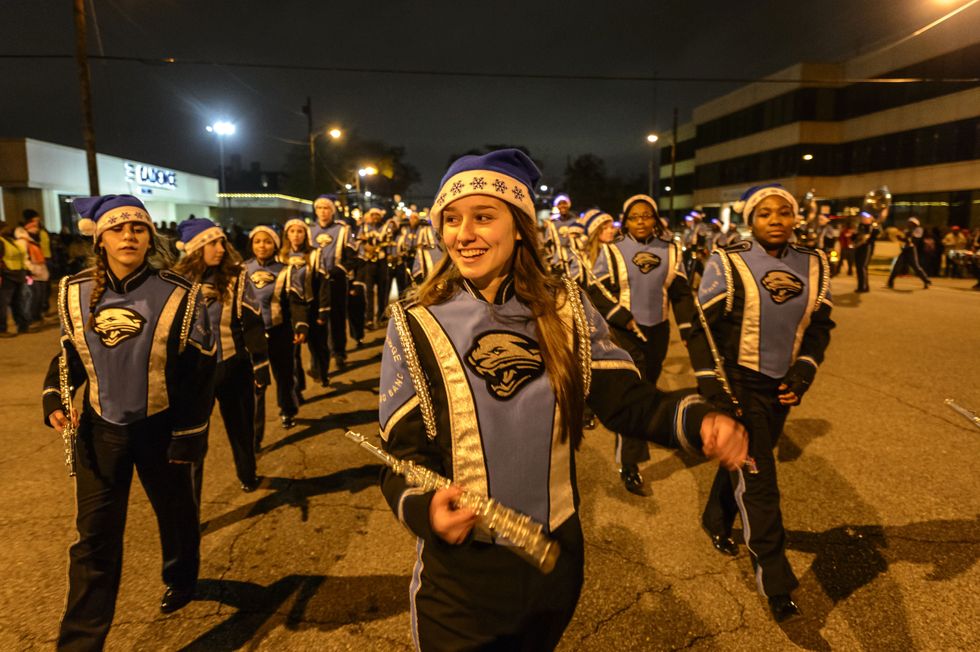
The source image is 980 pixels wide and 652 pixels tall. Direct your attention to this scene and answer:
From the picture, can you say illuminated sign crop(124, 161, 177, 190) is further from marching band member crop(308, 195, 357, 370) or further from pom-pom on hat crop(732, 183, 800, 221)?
pom-pom on hat crop(732, 183, 800, 221)

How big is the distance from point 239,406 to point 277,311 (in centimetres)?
161

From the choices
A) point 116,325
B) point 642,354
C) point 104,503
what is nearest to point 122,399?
point 116,325

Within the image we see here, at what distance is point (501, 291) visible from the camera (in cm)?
184

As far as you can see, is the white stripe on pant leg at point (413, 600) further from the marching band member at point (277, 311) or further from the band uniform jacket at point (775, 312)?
the marching band member at point (277, 311)

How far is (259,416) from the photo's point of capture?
5805 mm

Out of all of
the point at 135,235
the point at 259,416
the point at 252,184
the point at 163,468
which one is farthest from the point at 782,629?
the point at 252,184

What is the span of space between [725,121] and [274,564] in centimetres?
6018

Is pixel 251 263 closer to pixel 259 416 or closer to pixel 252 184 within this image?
pixel 259 416

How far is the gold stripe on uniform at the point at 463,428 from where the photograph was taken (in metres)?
1.67

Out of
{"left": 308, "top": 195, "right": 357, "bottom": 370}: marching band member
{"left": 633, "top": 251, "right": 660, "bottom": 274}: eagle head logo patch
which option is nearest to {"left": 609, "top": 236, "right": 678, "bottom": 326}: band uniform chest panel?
{"left": 633, "top": 251, "right": 660, "bottom": 274}: eagle head logo patch

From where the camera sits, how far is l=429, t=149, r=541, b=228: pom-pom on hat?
5.79 ft

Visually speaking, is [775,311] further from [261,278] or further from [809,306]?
[261,278]

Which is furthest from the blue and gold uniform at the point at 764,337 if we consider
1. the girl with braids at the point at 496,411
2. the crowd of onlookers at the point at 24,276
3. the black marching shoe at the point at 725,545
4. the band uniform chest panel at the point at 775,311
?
the crowd of onlookers at the point at 24,276

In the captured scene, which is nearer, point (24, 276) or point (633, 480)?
point (633, 480)
